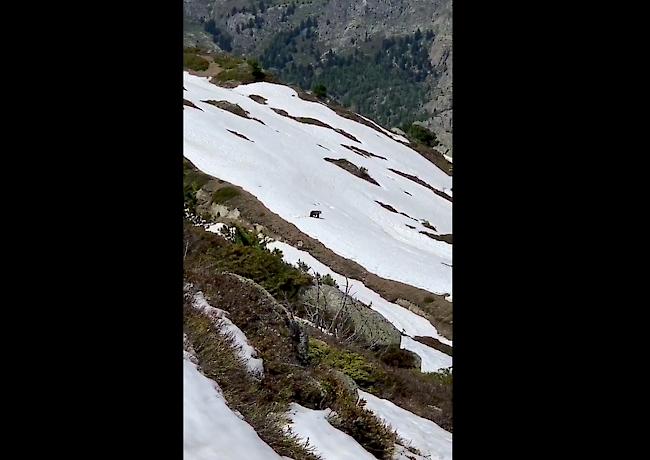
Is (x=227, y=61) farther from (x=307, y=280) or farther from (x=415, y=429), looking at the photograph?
(x=415, y=429)

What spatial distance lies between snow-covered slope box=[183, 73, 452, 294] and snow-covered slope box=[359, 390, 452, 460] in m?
18.7

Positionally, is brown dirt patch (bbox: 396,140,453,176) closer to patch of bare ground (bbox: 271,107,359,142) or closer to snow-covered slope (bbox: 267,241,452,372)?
patch of bare ground (bbox: 271,107,359,142)

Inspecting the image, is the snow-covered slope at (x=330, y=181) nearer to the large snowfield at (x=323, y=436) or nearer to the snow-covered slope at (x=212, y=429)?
the large snowfield at (x=323, y=436)

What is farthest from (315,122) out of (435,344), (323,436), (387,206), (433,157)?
(323,436)

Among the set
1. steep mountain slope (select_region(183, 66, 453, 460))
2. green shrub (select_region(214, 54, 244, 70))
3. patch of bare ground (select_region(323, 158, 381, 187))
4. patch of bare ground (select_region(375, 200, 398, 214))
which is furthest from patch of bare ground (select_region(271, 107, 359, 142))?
green shrub (select_region(214, 54, 244, 70))

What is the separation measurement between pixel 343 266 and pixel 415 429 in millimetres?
19766

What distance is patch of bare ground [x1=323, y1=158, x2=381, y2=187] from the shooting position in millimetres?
40438

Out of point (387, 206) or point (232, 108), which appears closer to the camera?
point (387, 206)

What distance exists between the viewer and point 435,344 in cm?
2148

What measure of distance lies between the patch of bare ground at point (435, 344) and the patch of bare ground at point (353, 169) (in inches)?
759
